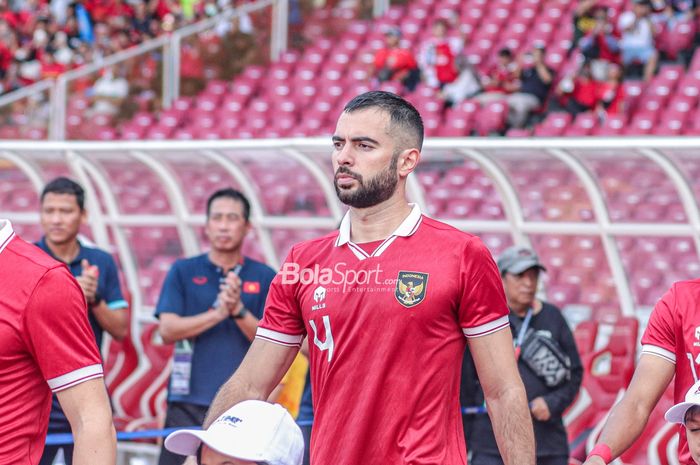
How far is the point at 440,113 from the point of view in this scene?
16.2 meters

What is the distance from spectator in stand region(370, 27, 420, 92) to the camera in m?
16.8

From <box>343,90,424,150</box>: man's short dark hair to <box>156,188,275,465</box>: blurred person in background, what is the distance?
8.88ft

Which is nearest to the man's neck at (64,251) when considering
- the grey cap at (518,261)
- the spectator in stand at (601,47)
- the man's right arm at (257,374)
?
the grey cap at (518,261)

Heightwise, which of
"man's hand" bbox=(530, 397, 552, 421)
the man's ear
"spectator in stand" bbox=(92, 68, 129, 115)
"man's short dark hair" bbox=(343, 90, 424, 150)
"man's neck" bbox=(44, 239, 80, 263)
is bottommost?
"man's hand" bbox=(530, 397, 552, 421)

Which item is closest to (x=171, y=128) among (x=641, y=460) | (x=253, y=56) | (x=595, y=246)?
(x=253, y=56)

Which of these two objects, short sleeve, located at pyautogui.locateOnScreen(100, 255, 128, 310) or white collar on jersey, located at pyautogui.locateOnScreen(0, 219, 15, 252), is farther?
short sleeve, located at pyautogui.locateOnScreen(100, 255, 128, 310)

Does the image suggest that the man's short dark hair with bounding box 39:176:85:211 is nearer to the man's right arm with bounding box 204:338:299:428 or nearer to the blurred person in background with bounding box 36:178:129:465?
the blurred person in background with bounding box 36:178:129:465

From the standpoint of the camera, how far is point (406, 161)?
395 cm

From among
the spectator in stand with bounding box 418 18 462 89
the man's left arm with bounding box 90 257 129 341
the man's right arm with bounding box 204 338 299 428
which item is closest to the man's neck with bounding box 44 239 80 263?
the man's left arm with bounding box 90 257 129 341

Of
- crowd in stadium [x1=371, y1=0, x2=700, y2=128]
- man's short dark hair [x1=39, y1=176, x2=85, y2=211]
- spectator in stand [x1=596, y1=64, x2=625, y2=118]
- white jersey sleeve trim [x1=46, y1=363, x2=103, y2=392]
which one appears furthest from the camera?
crowd in stadium [x1=371, y1=0, x2=700, y2=128]

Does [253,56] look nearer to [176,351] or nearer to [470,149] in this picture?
[470,149]

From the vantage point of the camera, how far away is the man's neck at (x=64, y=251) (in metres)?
6.71

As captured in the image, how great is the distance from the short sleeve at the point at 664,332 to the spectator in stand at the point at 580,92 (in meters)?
11.2

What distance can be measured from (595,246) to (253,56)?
10007mm
